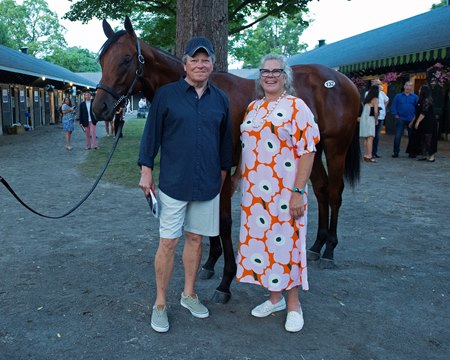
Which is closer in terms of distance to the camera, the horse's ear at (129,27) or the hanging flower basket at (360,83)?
the horse's ear at (129,27)

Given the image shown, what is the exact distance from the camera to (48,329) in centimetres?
287

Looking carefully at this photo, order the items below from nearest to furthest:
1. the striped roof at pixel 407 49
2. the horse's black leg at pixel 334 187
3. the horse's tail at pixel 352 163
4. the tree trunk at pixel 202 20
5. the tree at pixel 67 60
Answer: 1. the horse's black leg at pixel 334 187
2. the horse's tail at pixel 352 163
3. the tree trunk at pixel 202 20
4. the striped roof at pixel 407 49
5. the tree at pixel 67 60

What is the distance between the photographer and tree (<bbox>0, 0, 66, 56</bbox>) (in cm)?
7250

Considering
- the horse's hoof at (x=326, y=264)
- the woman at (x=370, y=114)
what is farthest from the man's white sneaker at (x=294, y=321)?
the woman at (x=370, y=114)

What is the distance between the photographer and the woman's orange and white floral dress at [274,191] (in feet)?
9.07

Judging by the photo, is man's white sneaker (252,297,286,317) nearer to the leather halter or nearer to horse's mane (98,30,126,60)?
the leather halter

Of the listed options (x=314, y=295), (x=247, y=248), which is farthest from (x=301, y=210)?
(x=314, y=295)

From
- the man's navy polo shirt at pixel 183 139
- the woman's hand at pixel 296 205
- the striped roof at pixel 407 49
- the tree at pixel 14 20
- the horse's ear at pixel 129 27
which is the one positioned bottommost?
the woman's hand at pixel 296 205

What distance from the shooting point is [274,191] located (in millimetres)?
2861

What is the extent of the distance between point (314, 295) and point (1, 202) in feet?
16.3

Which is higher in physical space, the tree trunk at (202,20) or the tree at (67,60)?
the tree at (67,60)

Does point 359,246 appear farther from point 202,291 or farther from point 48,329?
point 48,329

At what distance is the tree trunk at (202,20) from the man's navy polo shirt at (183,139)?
4182 mm

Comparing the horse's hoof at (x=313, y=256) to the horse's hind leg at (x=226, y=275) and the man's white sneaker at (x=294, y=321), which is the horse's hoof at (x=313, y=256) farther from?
the man's white sneaker at (x=294, y=321)
